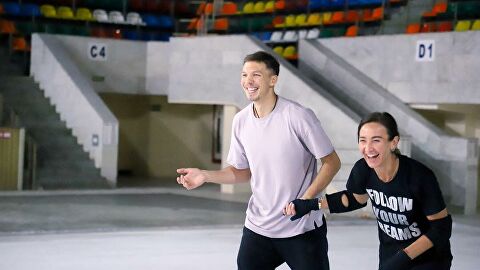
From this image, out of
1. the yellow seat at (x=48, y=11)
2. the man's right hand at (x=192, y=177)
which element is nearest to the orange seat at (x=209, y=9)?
the yellow seat at (x=48, y=11)

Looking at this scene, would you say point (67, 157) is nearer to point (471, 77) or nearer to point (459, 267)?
point (471, 77)

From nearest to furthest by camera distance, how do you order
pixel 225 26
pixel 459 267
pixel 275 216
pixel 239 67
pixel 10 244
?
pixel 275 216 → pixel 459 267 → pixel 10 244 → pixel 239 67 → pixel 225 26

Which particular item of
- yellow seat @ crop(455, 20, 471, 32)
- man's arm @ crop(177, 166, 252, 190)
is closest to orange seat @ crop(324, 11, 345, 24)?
yellow seat @ crop(455, 20, 471, 32)

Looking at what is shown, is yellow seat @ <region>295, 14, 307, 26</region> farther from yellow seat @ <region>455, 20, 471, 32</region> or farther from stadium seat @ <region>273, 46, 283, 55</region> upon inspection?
yellow seat @ <region>455, 20, 471, 32</region>

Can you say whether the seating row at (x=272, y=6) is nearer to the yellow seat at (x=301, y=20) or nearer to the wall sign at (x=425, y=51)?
the yellow seat at (x=301, y=20)

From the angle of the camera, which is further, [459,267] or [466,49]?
[466,49]

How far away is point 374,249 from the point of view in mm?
10906

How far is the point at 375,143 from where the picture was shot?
449 cm

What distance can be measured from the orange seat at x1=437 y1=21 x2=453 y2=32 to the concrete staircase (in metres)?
7.72

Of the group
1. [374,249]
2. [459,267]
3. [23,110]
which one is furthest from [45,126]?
[459,267]

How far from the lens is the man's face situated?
512 cm

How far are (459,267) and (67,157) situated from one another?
11136 mm

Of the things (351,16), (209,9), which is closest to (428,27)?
(351,16)

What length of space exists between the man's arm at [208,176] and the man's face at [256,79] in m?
0.56
